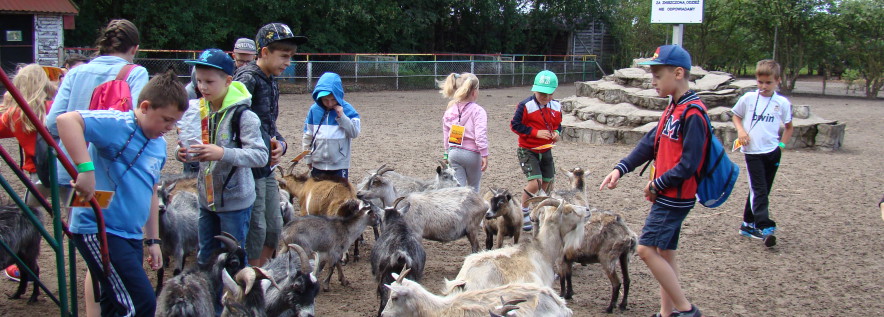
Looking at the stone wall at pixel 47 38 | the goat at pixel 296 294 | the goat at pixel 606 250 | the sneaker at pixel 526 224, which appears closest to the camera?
the goat at pixel 296 294

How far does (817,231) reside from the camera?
655 cm

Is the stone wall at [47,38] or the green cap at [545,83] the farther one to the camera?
the stone wall at [47,38]

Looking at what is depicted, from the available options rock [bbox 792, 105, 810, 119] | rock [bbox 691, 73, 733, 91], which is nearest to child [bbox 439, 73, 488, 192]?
rock [bbox 691, 73, 733, 91]

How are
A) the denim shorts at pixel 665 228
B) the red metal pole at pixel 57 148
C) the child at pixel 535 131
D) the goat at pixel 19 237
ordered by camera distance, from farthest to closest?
the child at pixel 535 131, the goat at pixel 19 237, the denim shorts at pixel 665 228, the red metal pole at pixel 57 148

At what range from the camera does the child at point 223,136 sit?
11.3 ft

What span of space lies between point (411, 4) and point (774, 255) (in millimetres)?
24780

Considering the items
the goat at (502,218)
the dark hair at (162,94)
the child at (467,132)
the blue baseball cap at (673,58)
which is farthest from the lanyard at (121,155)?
the child at (467,132)

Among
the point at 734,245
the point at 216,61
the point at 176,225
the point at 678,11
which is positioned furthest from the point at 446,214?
the point at 678,11

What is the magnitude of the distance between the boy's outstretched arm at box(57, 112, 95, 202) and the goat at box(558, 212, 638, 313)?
10.0 feet

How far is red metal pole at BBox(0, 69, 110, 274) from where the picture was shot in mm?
2277

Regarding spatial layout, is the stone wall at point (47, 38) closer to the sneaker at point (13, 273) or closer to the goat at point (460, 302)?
the sneaker at point (13, 273)

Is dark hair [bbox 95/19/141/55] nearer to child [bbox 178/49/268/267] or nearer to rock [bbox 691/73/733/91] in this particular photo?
child [bbox 178/49/268/267]

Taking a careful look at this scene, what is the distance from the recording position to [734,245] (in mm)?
6059

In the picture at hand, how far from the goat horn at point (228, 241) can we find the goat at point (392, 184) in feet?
7.50
